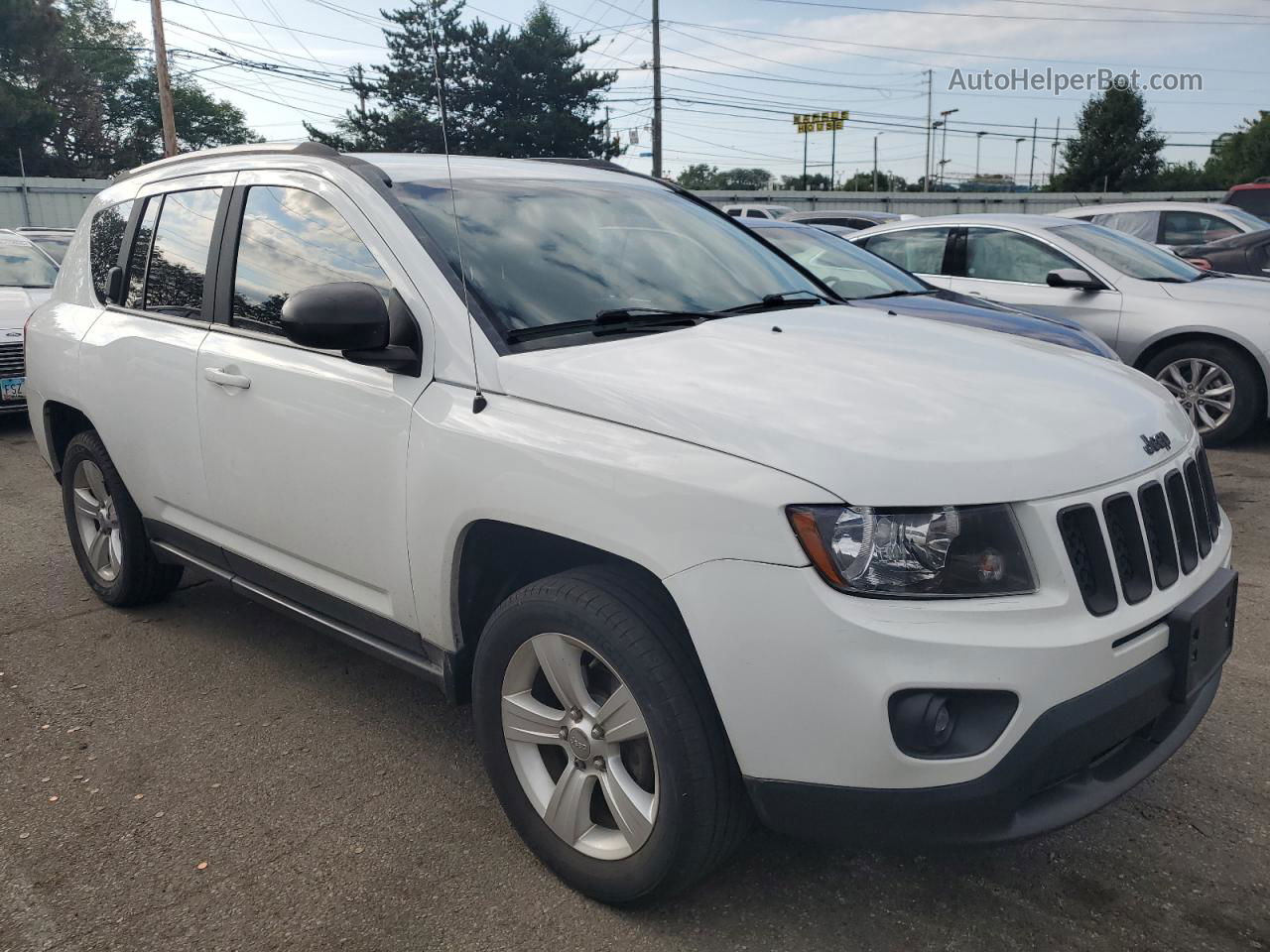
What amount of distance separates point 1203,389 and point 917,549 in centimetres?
637

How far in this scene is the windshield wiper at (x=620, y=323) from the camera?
2689 mm

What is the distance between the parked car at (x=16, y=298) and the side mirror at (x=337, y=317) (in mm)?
5757

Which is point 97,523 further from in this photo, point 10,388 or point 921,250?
point 921,250

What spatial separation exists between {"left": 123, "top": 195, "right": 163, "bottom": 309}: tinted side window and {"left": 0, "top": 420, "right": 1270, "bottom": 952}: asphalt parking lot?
55.9 inches

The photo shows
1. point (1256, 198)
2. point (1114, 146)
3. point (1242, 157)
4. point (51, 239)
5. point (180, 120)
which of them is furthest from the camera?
point (180, 120)

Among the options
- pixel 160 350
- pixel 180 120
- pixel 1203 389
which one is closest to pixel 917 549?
pixel 160 350

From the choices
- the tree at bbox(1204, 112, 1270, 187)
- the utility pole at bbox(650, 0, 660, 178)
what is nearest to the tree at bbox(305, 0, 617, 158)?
the utility pole at bbox(650, 0, 660, 178)

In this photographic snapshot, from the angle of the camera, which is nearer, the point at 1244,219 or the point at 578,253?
the point at 578,253

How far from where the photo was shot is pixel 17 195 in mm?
34719

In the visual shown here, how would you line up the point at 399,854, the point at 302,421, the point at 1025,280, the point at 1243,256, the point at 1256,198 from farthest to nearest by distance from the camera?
the point at 1256,198, the point at 1243,256, the point at 1025,280, the point at 302,421, the point at 399,854

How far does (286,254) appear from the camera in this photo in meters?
3.24

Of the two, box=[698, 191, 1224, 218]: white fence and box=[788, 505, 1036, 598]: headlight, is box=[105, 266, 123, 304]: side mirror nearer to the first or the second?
box=[788, 505, 1036, 598]: headlight

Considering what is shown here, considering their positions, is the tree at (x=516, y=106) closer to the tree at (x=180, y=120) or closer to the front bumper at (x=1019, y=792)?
the front bumper at (x=1019, y=792)

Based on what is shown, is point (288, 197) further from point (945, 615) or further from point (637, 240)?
point (945, 615)
